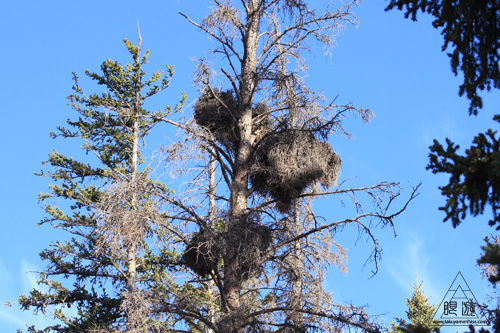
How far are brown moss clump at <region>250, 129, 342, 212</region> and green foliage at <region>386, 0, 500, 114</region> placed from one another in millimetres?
3108

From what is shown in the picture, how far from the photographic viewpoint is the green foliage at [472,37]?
6793 mm

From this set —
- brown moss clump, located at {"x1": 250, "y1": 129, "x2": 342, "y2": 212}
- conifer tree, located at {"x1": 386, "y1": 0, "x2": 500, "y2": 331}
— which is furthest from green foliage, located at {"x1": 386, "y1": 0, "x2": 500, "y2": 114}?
brown moss clump, located at {"x1": 250, "y1": 129, "x2": 342, "y2": 212}

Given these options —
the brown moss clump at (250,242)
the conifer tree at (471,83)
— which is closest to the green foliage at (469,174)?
the conifer tree at (471,83)

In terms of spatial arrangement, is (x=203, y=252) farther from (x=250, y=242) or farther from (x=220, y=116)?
(x=220, y=116)

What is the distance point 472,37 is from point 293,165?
3.42 m

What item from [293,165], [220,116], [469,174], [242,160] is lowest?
[469,174]

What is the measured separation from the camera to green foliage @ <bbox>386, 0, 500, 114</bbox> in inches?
267

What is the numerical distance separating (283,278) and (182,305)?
5.79ft

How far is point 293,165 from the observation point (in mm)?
9633

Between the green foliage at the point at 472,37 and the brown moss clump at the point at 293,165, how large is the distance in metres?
3.11

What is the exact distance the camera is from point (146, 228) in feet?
30.3

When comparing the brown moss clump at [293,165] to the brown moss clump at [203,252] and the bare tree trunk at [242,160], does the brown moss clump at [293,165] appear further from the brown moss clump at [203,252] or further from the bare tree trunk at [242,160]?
the brown moss clump at [203,252]

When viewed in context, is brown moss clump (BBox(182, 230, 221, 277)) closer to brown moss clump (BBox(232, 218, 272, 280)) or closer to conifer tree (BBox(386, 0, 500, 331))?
brown moss clump (BBox(232, 218, 272, 280))

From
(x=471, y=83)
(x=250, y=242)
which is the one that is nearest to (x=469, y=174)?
(x=471, y=83)
